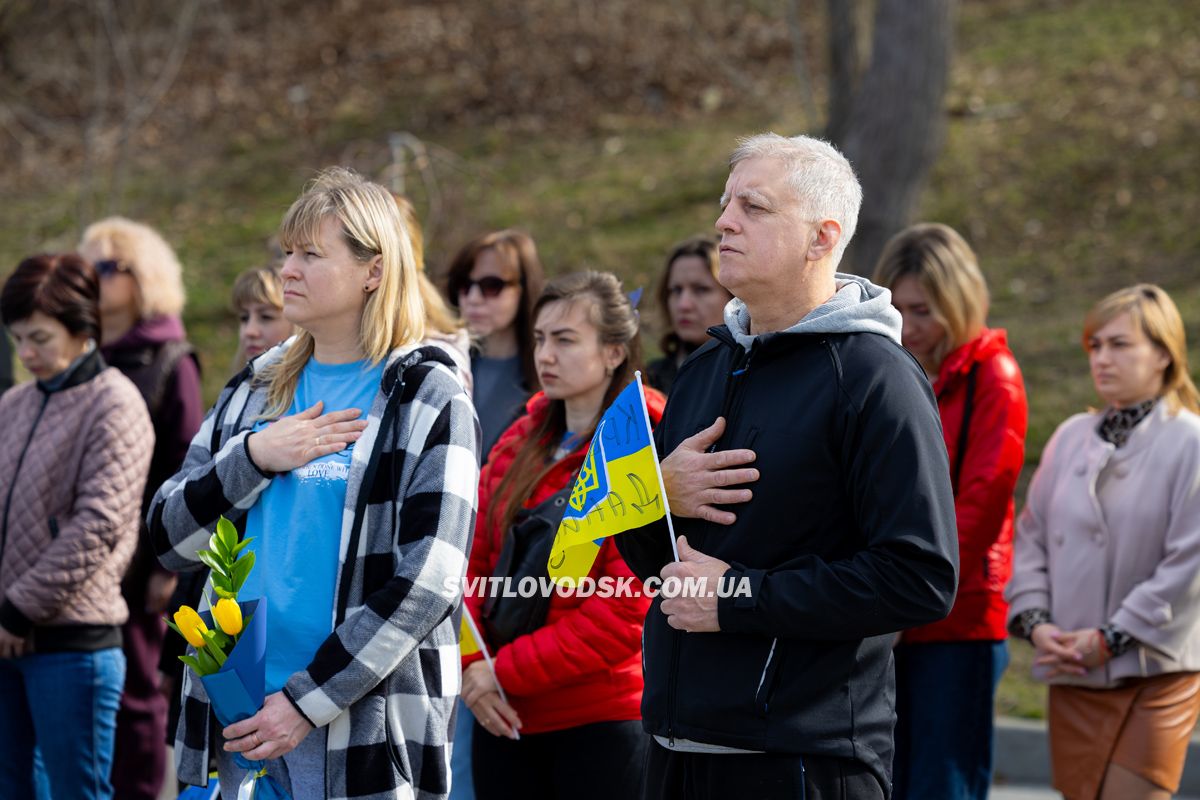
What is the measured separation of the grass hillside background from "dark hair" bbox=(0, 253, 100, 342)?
15.4 feet

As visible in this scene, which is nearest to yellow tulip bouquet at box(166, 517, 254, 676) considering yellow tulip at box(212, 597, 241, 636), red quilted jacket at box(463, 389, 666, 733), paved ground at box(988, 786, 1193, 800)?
yellow tulip at box(212, 597, 241, 636)

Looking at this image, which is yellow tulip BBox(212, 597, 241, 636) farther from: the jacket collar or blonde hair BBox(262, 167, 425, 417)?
the jacket collar

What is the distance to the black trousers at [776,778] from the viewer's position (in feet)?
9.03

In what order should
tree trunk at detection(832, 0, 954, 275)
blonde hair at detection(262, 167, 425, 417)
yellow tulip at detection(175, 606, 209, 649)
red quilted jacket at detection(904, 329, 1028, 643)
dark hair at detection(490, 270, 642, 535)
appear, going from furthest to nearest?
tree trunk at detection(832, 0, 954, 275), red quilted jacket at detection(904, 329, 1028, 643), dark hair at detection(490, 270, 642, 535), blonde hair at detection(262, 167, 425, 417), yellow tulip at detection(175, 606, 209, 649)

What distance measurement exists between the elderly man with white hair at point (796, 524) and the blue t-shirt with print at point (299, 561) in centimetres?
79

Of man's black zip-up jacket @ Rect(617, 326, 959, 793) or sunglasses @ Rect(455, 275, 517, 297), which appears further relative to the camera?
sunglasses @ Rect(455, 275, 517, 297)

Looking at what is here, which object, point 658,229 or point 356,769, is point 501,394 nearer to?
point 356,769

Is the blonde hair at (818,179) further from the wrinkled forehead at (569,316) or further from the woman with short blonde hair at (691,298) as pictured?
the woman with short blonde hair at (691,298)

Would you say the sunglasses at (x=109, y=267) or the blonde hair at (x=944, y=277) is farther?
the sunglasses at (x=109, y=267)

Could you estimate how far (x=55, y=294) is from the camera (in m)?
4.82

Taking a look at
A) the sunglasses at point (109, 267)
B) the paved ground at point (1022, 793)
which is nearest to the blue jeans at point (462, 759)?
the sunglasses at point (109, 267)

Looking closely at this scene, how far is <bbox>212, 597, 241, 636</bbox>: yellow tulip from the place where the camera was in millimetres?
2975

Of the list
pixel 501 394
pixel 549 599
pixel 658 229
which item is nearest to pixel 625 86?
pixel 658 229

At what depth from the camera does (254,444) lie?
3.26 metres
